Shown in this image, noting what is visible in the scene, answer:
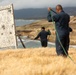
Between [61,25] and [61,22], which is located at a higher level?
[61,22]

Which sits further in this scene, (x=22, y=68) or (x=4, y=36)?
(x=4, y=36)

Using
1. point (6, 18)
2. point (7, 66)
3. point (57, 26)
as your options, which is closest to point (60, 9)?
point (57, 26)

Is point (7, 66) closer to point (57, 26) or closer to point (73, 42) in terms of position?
point (57, 26)

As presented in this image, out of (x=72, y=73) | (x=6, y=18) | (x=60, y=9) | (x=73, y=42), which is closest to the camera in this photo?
(x=72, y=73)

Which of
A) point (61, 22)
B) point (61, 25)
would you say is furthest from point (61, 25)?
point (61, 22)

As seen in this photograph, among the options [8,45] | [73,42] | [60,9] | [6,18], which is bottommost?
[73,42]

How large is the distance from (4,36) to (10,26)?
1053 millimetres

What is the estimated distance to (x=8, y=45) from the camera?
24.7 metres

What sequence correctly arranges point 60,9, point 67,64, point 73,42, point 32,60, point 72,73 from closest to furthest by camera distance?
point 72,73
point 67,64
point 32,60
point 60,9
point 73,42

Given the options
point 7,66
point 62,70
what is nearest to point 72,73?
point 62,70

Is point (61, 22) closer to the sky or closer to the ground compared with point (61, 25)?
closer to the sky

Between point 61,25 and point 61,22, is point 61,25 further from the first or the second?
point 61,22

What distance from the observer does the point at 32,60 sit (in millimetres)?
12484

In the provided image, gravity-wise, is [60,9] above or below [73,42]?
above
